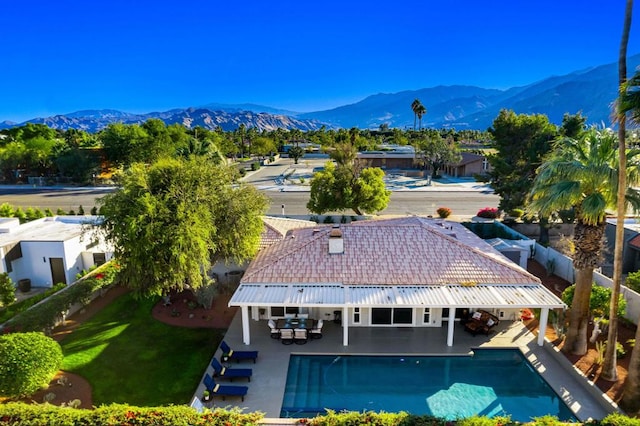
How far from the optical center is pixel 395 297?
1598 centimetres

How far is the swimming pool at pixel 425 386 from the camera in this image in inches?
499

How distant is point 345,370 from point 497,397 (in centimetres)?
544

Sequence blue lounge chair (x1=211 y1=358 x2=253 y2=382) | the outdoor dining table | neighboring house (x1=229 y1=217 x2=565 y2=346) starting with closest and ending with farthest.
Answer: blue lounge chair (x1=211 y1=358 x2=253 y2=382), neighboring house (x1=229 y1=217 x2=565 y2=346), the outdoor dining table

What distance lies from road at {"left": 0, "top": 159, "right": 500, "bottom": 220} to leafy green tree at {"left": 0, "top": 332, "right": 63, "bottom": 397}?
88.4ft

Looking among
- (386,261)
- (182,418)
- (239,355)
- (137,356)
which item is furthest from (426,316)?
(137,356)

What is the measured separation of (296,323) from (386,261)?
5.15 metres

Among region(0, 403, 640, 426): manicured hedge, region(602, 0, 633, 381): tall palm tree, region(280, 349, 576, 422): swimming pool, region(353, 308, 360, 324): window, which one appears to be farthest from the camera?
region(353, 308, 360, 324): window

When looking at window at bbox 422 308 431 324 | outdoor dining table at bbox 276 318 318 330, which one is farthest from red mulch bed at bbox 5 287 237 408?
window at bbox 422 308 431 324

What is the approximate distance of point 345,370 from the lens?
1480 centimetres

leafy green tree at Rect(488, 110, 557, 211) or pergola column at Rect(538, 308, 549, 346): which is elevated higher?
leafy green tree at Rect(488, 110, 557, 211)

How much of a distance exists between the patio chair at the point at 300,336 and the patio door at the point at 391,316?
3.49 m

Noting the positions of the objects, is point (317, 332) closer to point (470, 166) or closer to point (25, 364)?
Answer: point (25, 364)

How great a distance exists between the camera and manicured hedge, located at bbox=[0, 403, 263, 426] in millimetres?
9734

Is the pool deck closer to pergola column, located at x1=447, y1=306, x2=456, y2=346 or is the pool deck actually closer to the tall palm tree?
pergola column, located at x1=447, y1=306, x2=456, y2=346
